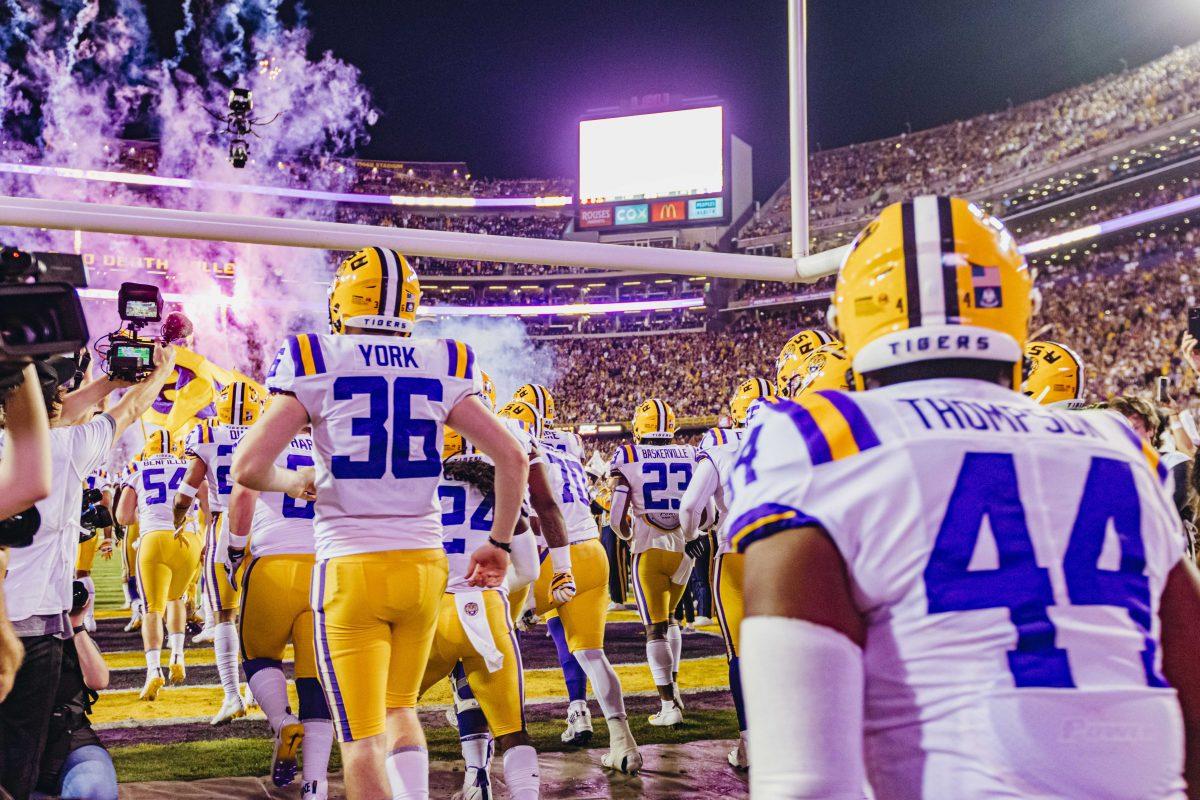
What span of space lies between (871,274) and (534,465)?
313cm

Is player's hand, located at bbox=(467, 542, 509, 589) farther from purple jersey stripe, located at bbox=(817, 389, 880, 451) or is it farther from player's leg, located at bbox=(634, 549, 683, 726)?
player's leg, located at bbox=(634, 549, 683, 726)

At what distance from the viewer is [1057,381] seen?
527 centimetres

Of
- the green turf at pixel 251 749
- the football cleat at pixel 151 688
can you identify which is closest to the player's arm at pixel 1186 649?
the green turf at pixel 251 749

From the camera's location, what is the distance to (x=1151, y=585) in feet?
4.98

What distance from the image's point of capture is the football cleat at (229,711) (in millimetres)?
6996

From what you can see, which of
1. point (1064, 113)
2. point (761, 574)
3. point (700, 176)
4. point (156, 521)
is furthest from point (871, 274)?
point (1064, 113)

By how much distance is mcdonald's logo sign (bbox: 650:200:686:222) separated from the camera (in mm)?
22734

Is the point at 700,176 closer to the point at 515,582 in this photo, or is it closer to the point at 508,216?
the point at 515,582

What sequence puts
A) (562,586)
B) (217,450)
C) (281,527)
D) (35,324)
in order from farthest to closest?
(217,450), (281,527), (562,586), (35,324)

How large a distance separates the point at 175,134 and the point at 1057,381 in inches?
1960

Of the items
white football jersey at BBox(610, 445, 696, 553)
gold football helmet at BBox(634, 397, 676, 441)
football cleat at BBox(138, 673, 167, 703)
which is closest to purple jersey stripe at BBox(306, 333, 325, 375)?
white football jersey at BBox(610, 445, 696, 553)

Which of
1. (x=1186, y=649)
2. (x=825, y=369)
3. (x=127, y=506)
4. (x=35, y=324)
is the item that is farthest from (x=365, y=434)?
(x=127, y=506)

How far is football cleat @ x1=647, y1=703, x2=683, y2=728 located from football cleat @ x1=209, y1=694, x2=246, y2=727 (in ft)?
9.36

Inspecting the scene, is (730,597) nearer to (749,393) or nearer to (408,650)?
(749,393)
